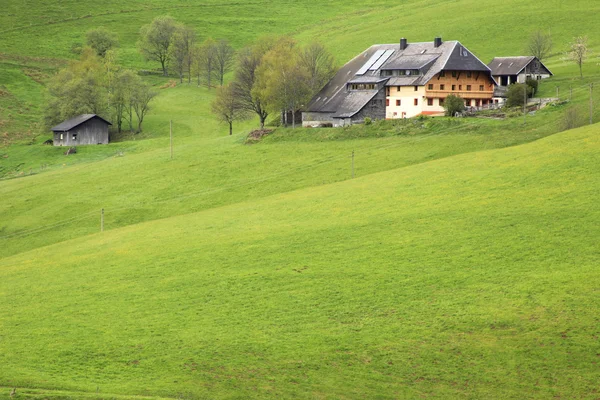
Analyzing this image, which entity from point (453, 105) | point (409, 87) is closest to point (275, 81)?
point (409, 87)

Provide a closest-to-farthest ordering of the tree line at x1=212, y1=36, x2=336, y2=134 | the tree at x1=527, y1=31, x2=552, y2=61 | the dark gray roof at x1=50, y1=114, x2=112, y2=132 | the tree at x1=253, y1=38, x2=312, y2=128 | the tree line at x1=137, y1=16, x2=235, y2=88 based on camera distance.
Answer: the tree at x1=253, y1=38, x2=312, y2=128 → the tree line at x1=212, y1=36, x2=336, y2=134 → the dark gray roof at x1=50, y1=114, x2=112, y2=132 → the tree at x1=527, y1=31, x2=552, y2=61 → the tree line at x1=137, y1=16, x2=235, y2=88

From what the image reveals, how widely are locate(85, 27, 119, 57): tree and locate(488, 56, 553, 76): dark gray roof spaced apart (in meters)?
75.2

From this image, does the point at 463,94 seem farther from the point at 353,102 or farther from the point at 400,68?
the point at 353,102

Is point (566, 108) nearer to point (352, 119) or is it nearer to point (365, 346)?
point (352, 119)

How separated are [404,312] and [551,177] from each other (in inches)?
780

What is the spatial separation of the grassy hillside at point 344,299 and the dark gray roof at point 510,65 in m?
45.2

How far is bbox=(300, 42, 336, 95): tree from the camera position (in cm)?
9950

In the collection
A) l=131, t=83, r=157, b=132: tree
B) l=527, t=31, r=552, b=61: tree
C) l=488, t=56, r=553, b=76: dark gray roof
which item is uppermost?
l=527, t=31, r=552, b=61: tree

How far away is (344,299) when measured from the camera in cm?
3866

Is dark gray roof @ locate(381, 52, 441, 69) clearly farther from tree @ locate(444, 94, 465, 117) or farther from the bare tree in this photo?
the bare tree

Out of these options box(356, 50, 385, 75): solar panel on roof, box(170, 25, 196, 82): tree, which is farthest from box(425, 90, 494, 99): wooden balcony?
box(170, 25, 196, 82): tree

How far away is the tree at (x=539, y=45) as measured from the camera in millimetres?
112625

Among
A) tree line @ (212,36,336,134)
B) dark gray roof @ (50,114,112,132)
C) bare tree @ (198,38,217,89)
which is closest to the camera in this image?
tree line @ (212,36,336,134)

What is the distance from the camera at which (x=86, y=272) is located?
4744 cm
